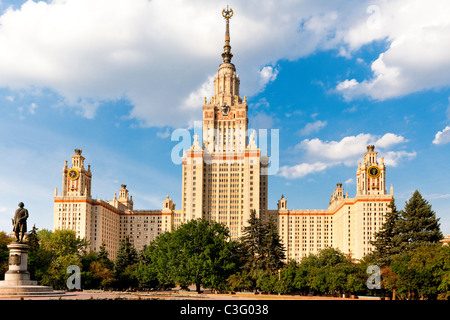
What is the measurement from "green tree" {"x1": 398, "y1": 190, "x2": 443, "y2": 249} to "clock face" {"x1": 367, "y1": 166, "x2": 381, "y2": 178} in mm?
102012

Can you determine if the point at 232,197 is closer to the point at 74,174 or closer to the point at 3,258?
the point at 74,174

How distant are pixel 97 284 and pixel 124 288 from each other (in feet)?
42.5

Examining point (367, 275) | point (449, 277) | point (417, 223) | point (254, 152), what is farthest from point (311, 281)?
point (254, 152)

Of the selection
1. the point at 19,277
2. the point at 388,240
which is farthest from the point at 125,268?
the point at 19,277

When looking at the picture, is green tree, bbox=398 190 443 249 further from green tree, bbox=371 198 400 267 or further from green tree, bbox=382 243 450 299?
green tree, bbox=382 243 450 299

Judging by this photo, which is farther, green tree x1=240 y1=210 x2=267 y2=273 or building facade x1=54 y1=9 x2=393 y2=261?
building facade x1=54 y1=9 x2=393 y2=261

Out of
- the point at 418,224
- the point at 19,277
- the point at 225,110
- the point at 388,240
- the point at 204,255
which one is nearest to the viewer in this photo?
the point at 19,277

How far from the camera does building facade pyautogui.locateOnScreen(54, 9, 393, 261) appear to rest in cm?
17438

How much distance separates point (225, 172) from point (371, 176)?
5462cm

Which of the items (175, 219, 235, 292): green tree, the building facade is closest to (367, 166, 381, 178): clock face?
the building facade

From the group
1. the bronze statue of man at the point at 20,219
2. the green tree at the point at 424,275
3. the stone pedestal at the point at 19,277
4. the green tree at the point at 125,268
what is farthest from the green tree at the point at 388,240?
the bronze statue of man at the point at 20,219

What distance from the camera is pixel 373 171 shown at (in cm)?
17412

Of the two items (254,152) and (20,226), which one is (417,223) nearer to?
(20,226)

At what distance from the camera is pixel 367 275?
77.7 meters
